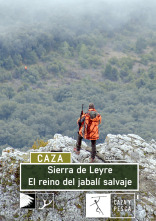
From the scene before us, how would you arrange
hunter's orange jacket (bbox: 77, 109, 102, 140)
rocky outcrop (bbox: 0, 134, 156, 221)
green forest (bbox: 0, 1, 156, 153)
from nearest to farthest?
rocky outcrop (bbox: 0, 134, 156, 221) < hunter's orange jacket (bbox: 77, 109, 102, 140) < green forest (bbox: 0, 1, 156, 153)

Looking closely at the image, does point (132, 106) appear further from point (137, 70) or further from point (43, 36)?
point (43, 36)

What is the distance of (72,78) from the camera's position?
132 metres

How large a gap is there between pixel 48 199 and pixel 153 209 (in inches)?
107

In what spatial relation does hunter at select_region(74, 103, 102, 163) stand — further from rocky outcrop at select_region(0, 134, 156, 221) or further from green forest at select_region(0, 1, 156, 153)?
green forest at select_region(0, 1, 156, 153)

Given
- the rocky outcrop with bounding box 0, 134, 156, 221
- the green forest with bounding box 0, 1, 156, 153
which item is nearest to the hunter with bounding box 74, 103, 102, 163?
the rocky outcrop with bounding box 0, 134, 156, 221

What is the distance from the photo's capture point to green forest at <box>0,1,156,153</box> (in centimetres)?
10212

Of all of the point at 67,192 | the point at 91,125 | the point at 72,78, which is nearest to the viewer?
the point at 67,192

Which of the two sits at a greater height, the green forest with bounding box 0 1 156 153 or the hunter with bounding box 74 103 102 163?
the green forest with bounding box 0 1 156 153

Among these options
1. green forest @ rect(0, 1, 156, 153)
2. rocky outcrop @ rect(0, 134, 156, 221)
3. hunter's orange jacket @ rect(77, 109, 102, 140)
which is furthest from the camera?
green forest @ rect(0, 1, 156, 153)

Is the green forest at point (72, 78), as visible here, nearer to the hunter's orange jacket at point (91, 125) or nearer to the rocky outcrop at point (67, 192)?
the rocky outcrop at point (67, 192)

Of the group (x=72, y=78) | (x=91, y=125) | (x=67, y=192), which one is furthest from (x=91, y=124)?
(x=72, y=78)

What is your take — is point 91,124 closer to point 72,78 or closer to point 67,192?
point 67,192

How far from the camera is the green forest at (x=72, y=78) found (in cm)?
10212

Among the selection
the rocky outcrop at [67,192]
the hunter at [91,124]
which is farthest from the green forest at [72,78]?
the hunter at [91,124]
